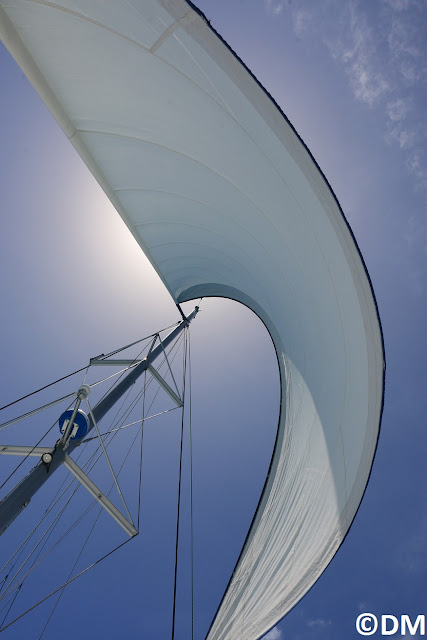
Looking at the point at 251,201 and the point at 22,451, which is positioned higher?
the point at 251,201

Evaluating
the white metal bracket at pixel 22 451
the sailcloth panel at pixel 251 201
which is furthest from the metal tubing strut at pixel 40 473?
the sailcloth panel at pixel 251 201

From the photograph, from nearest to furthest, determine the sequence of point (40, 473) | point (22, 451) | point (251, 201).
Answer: point (40, 473), point (22, 451), point (251, 201)

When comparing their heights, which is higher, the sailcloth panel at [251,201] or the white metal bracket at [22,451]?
the sailcloth panel at [251,201]

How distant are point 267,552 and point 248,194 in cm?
397

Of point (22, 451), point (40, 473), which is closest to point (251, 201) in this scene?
point (40, 473)

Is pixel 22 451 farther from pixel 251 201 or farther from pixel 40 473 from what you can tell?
pixel 251 201

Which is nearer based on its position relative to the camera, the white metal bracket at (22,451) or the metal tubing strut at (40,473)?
the metal tubing strut at (40,473)

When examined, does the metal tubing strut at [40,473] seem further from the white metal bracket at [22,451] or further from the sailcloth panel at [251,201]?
the sailcloth panel at [251,201]

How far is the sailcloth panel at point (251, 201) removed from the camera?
2.79 m

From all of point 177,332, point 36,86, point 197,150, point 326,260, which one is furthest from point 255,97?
point 177,332

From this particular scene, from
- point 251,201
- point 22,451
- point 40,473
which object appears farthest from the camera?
point 251,201

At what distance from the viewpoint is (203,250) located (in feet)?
21.5

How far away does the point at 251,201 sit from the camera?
13.4 ft

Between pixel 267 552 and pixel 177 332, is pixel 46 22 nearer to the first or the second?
pixel 177 332
